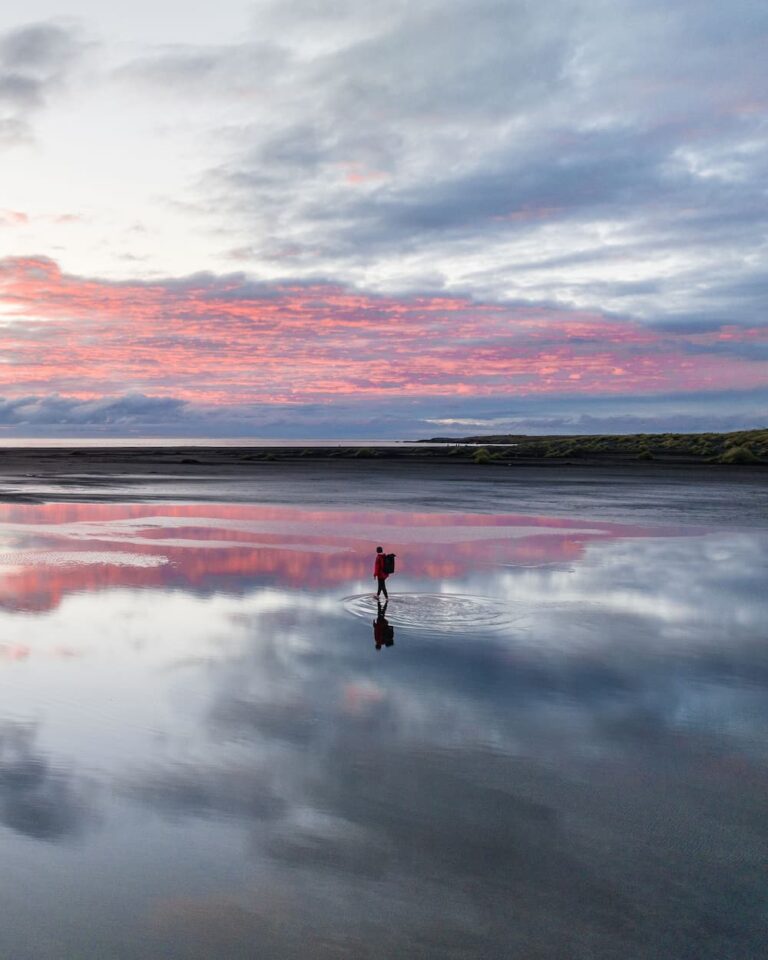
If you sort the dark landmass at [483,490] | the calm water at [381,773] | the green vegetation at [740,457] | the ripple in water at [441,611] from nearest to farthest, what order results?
the calm water at [381,773], the ripple in water at [441,611], the dark landmass at [483,490], the green vegetation at [740,457]

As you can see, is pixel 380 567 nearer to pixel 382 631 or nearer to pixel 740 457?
pixel 382 631

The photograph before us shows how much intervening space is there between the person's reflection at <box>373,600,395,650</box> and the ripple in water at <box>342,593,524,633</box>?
0.37 feet

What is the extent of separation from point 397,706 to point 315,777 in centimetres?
218

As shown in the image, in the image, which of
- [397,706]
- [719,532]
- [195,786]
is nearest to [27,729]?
[195,786]

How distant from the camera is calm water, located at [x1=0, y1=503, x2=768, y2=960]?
525 cm

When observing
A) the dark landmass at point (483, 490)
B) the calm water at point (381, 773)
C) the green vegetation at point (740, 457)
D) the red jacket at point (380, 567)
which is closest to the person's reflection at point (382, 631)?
the calm water at point (381, 773)

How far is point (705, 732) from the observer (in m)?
8.74

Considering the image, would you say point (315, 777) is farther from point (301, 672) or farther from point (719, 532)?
point (719, 532)

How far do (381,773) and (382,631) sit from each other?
18.4ft

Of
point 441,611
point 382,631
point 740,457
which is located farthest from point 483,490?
point 740,457

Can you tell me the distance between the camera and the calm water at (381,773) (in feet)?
17.2

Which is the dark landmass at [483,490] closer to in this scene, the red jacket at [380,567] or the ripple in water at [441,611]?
the ripple in water at [441,611]

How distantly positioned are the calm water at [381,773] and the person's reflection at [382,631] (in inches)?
4.2

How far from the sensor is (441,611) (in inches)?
579
